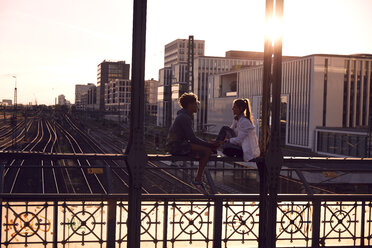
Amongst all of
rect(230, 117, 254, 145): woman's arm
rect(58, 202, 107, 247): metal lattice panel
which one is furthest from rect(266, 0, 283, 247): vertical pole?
rect(58, 202, 107, 247): metal lattice panel

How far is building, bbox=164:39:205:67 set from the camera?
152700mm

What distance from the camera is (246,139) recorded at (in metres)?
5.29

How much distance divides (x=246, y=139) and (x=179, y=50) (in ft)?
490

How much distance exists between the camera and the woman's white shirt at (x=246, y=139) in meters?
5.21

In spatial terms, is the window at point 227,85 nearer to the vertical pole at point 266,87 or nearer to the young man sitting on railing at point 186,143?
the vertical pole at point 266,87

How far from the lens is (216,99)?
81.2 metres

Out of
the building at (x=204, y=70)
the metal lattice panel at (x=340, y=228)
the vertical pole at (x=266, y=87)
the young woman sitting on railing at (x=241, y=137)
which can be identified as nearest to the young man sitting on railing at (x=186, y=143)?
the young woman sitting on railing at (x=241, y=137)

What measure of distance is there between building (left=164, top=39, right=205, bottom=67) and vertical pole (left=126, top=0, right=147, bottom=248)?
146m

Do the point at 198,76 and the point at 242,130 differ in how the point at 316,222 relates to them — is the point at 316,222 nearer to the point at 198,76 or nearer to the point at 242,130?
the point at 242,130

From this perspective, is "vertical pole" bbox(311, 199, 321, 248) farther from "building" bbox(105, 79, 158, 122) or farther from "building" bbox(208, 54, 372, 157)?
"building" bbox(105, 79, 158, 122)

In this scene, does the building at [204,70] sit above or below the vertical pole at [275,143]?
above

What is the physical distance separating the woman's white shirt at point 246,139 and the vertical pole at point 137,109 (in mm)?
1257

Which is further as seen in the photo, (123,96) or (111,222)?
(123,96)

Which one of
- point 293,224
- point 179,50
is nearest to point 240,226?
point 293,224
